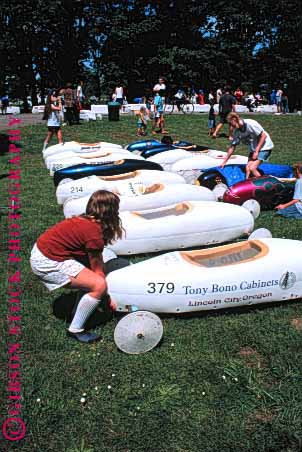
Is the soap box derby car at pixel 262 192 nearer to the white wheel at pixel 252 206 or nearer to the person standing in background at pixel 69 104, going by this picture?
the white wheel at pixel 252 206

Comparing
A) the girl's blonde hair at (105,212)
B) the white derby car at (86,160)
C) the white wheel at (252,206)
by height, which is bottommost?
the white wheel at (252,206)

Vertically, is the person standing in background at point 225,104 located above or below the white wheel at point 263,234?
above

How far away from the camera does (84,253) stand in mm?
4285

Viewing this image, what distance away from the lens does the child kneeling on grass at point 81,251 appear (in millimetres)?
4145

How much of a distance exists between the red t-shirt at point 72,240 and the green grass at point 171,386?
2.66 feet

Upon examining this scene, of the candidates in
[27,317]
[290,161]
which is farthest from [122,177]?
[290,161]

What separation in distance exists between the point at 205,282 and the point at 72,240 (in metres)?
1.35

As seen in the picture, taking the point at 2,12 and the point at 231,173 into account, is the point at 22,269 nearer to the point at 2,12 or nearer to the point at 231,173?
the point at 231,173

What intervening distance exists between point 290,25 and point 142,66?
14596mm

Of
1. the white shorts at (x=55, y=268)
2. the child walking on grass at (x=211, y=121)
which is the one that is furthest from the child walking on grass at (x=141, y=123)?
the white shorts at (x=55, y=268)

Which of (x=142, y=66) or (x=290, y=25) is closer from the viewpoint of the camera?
(x=142, y=66)

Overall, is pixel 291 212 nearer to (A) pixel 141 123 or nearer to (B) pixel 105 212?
(B) pixel 105 212

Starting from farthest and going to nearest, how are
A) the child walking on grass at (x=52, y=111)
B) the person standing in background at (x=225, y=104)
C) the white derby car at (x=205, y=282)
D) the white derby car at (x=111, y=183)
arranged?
the person standing in background at (x=225, y=104), the child walking on grass at (x=52, y=111), the white derby car at (x=111, y=183), the white derby car at (x=205, y=282)

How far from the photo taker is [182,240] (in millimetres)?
6574
